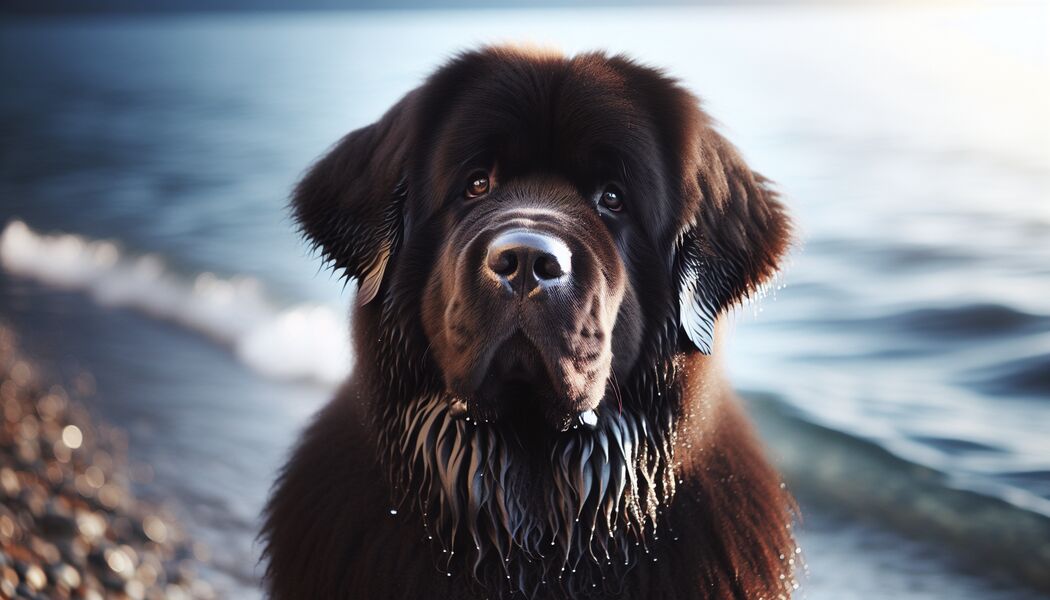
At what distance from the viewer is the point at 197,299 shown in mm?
7312

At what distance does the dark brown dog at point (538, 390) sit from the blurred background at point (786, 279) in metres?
0.21

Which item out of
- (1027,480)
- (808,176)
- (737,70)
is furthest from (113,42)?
(1027,480)

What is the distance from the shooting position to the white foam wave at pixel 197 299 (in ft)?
20.4

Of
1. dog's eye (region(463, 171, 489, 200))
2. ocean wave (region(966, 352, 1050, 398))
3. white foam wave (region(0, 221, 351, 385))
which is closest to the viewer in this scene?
dog's eye (region(463, 171, 489, 200))

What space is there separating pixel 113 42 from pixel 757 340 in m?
16.9

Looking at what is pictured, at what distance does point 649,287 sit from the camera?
2256 millimetres

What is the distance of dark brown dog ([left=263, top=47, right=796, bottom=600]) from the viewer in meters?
2.21

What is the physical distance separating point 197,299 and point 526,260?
596 centimetres

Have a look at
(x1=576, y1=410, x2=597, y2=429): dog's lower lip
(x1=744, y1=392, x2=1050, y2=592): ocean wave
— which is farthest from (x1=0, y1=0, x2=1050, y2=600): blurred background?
(x1=576, y1=410, x2=597, y2=429): dog's lower lip

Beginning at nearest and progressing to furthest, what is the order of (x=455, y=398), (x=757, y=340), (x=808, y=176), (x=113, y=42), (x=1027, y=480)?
1. (x=455, y=398)
2. (x=1027, y=480)
3. (x=757, y=340)
4. (x=808, y=176)
5. (x=113, y=42)

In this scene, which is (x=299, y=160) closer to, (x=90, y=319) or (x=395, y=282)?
(x=90, y=319)

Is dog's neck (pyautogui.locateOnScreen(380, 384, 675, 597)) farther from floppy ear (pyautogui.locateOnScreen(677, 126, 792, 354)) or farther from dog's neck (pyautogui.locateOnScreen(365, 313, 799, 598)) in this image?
floppy ear (pyautogui.locateOnScreen(677, 126, 792, 354))

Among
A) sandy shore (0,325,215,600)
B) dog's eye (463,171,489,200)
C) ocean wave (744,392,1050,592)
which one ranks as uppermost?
dog's eye (463,171,489,200)

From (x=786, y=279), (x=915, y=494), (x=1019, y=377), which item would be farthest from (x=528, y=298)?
(x=1019, y=377)
